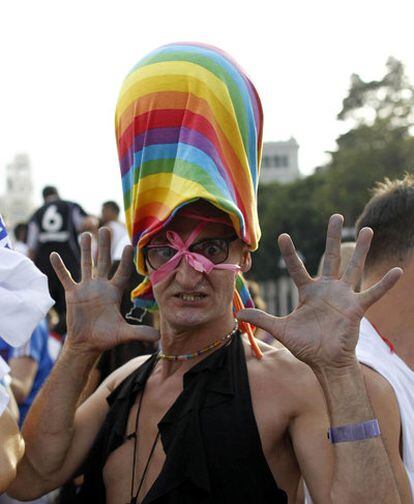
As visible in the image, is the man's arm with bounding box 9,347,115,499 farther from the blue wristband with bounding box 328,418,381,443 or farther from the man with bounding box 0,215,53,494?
the blue wristband with bounding box 328,418,381,443

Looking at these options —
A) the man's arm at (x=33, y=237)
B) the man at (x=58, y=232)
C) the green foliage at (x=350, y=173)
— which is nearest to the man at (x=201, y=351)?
the man at (x=58, y=232)

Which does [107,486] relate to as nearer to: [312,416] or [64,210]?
[312,416]

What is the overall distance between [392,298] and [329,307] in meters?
0.72

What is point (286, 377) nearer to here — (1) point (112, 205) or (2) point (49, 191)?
(1) point (112, 205)

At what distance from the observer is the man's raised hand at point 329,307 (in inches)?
91.5

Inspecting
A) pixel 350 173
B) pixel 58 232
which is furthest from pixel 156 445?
pixel 350 173

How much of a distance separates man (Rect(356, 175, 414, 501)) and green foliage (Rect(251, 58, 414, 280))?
81.1 feet

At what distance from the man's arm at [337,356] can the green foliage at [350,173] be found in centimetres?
2550

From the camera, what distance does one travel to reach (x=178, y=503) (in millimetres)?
2537

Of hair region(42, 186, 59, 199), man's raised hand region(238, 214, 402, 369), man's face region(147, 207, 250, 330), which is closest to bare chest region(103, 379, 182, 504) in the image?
man's face region(147, 207, 250, 330)

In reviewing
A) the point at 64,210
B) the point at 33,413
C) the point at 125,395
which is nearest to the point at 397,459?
the point at 125,395

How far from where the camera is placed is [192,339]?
2.88 metres

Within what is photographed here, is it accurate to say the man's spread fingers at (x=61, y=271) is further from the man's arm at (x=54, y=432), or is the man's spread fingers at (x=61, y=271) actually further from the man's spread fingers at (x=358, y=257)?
the man's spread fingers at (x=358, y=257)

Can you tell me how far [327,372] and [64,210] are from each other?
23.5ft
